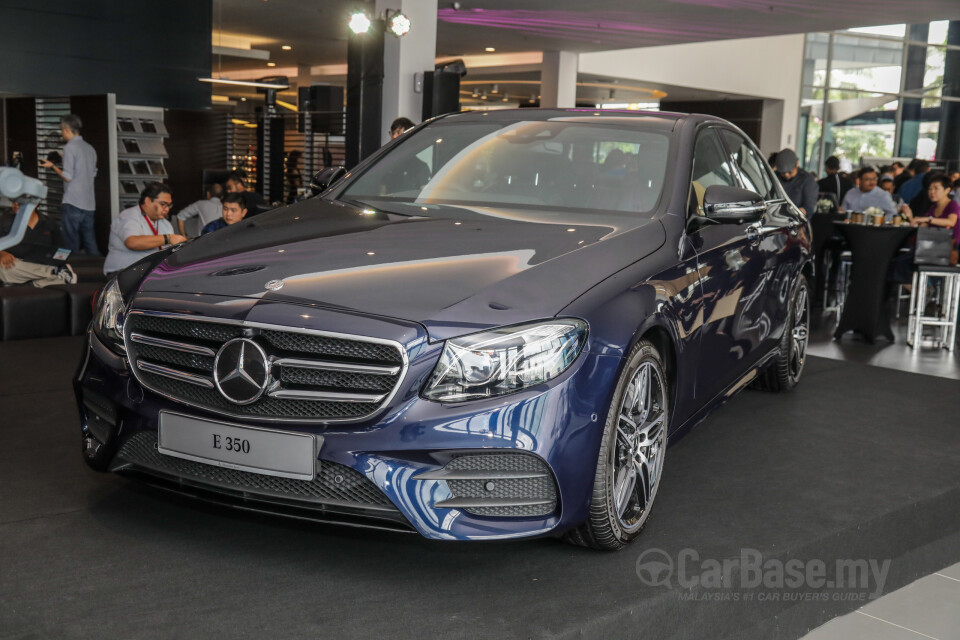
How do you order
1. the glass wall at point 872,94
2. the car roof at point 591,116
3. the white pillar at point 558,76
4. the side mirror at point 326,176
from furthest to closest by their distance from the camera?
the glass wall at point 872,94, the white pillar at point 558,76, the side mirror at point 326,176, the car roof at point 591,116

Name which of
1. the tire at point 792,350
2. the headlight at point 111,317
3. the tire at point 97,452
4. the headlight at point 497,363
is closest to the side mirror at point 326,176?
the headlight at point 111,317

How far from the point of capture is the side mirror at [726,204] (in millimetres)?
3340

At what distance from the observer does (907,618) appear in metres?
3.18

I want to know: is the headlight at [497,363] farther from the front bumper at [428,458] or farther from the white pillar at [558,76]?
the white pillar at [558,76]

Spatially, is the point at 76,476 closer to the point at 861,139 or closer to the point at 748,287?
the point at 748,287

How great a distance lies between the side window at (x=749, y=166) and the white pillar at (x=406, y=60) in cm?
678

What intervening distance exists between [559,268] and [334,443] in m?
0.79

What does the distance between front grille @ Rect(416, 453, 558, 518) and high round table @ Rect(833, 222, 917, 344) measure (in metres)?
6.05

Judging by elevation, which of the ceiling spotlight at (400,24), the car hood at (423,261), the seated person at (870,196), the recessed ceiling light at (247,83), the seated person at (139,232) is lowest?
the seated person at (139,232)

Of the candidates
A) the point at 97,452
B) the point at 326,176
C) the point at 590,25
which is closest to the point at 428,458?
the point at 97,452

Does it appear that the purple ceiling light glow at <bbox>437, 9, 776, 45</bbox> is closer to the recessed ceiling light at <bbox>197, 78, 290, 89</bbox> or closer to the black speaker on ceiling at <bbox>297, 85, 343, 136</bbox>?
the black speaker on ceiling at <bbox>297, 85, 343, 136</bbox>

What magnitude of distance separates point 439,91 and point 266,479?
882 centimetres

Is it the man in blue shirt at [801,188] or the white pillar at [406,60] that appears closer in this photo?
the man in blue shirt at [801,188]

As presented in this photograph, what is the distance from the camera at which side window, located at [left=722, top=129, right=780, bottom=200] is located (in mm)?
4238
